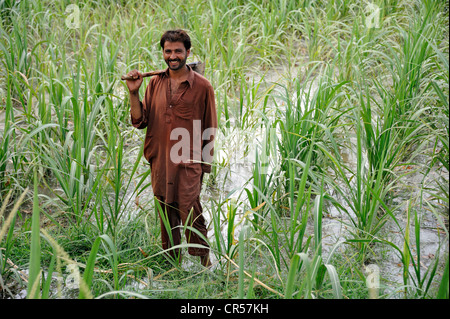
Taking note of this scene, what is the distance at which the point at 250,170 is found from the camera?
10.4ft

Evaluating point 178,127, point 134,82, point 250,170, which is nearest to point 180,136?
point 178,127

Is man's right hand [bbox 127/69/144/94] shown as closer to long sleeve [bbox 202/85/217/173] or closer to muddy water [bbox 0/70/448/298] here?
long sleeve [bbox 202/85/217/173]

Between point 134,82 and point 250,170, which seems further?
point 250,170

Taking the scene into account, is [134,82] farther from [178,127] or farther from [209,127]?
[209,127]

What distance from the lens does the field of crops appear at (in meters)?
2.12

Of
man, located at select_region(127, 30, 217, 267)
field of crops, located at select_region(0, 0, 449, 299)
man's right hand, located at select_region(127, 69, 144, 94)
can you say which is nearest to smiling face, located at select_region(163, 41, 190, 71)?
man, located at select_region(127, 30, 217, 267)

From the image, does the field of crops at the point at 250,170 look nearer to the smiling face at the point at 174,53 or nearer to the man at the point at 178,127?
the man at the point at 178,127

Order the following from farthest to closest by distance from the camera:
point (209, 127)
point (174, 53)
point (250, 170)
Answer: point (250, 170) < point (209, 127) < point (174, 53)

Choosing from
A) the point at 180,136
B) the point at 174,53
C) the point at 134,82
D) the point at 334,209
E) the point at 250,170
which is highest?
the point at 174,53

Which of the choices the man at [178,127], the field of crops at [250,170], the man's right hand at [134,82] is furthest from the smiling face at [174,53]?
the field of crops at [250,170]

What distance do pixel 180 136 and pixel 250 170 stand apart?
1.04m

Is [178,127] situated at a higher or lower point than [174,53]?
lower
